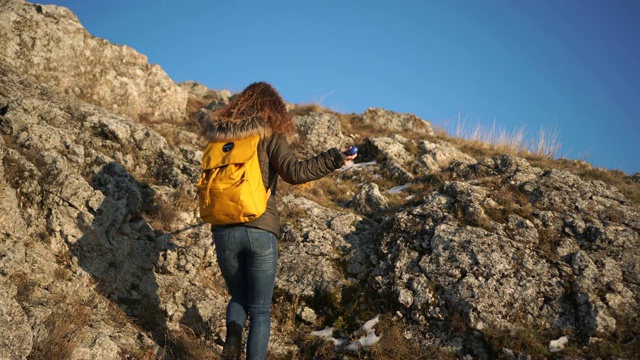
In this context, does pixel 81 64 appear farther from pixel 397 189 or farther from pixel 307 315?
pixel 307 315

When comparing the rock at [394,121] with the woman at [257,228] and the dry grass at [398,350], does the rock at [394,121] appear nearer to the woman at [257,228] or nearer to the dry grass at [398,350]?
the dry grass at [398,350]

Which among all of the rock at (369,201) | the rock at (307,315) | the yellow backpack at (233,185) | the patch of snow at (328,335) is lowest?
the patch of snow at (328,335)

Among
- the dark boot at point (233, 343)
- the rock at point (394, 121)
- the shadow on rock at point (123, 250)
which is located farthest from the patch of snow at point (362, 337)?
the rock at point (394, 121)

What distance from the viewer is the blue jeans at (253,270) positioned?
4363 mm

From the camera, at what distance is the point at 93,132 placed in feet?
28.9

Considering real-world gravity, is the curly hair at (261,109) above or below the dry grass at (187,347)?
above

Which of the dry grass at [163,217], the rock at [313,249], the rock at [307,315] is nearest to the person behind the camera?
the rock at [307,315]

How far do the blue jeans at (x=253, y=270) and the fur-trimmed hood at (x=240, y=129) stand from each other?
97 centimetres

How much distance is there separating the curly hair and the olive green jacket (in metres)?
0.08

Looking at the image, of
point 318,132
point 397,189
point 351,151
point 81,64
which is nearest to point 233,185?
point 351,151

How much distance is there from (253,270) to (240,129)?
146 centimetres

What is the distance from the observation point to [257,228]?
→ 4402mm

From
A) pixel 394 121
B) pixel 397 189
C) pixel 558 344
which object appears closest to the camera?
pixel 558 344

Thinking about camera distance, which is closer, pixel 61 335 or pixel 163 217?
pixel 61 335
